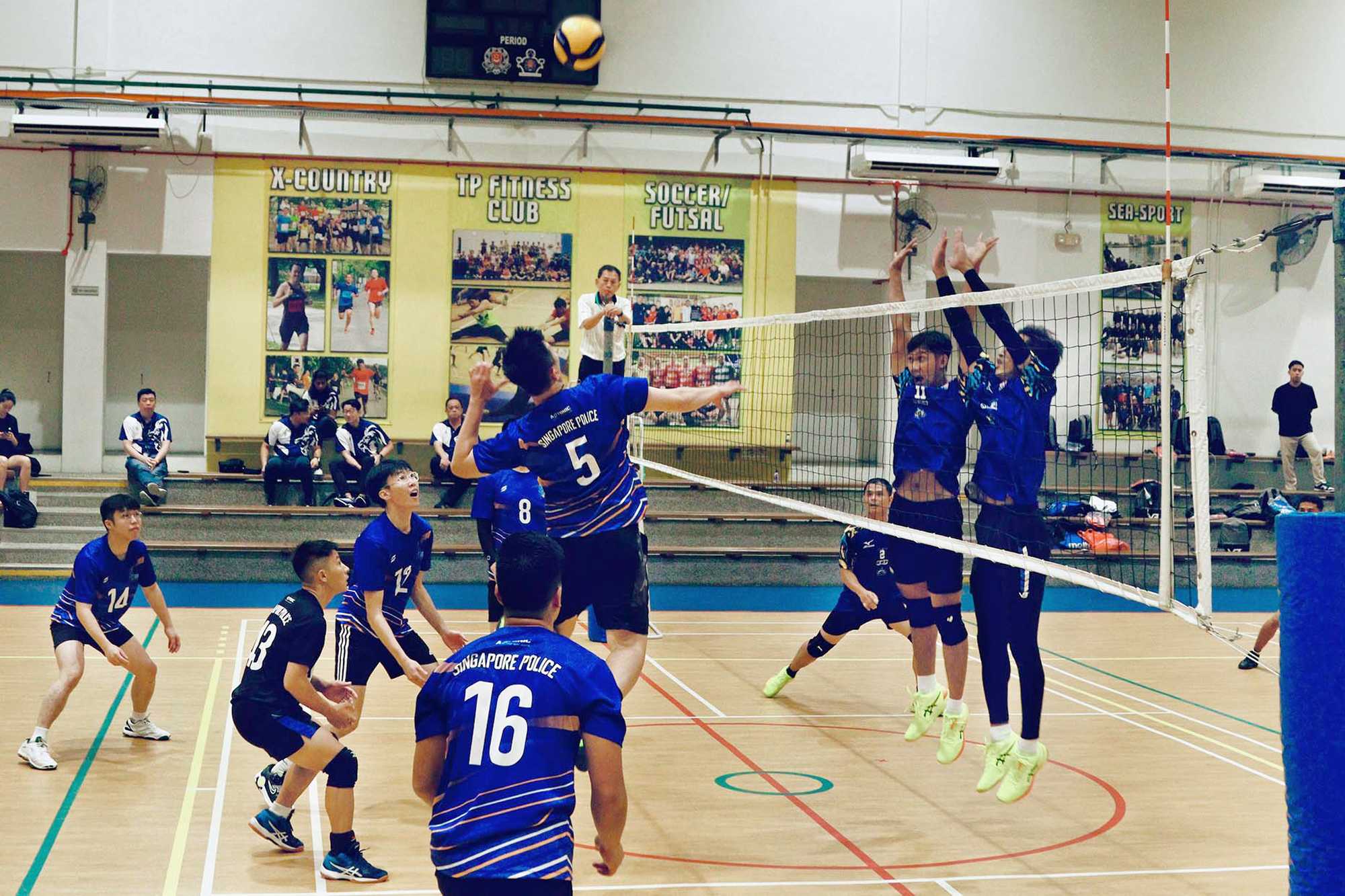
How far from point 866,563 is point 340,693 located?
485cm

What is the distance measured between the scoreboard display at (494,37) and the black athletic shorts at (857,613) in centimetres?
1167

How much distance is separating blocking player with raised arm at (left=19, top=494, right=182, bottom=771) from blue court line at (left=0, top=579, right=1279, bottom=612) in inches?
240

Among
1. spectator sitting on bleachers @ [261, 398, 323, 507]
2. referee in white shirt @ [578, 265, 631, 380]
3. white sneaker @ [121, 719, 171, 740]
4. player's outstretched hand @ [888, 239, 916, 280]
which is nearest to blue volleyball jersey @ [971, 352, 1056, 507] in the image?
player's outstretched hand @ [888, 239, 916, 280]

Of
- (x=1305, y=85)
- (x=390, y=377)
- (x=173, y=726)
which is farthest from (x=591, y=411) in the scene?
(x=1305, y=85)

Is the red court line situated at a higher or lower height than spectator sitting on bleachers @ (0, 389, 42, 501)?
lower

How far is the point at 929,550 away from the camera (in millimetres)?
7621

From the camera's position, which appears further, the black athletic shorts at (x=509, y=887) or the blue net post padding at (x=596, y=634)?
the blue net post padding at (x=596, y=634)

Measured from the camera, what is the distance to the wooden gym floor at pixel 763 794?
19.7ft

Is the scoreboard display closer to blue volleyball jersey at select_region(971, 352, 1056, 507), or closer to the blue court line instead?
the blue court line

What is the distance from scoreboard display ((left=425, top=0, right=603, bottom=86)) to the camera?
18719mm

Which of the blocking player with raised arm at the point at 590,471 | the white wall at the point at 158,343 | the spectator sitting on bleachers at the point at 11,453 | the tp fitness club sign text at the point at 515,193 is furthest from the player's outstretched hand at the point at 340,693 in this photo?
the white wall at the point at 158,343

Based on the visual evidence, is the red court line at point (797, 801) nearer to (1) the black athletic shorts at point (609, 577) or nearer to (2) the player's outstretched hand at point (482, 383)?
(1) the black athletic shorts at point (609, 577)

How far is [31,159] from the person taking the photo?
18.2 metres

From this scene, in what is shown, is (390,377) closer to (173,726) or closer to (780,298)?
(780,298)
